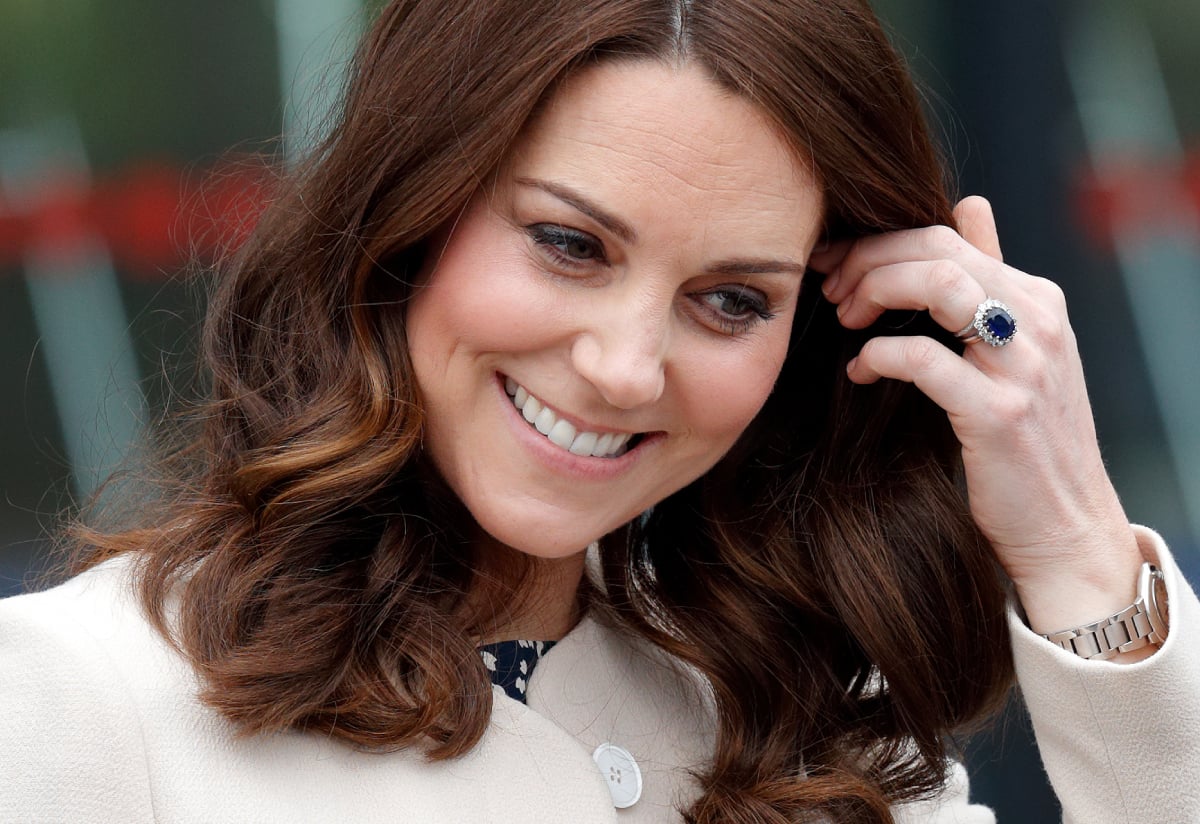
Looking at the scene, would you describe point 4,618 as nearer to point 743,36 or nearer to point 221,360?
point 221,360

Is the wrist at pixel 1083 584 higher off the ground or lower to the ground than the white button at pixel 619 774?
higher

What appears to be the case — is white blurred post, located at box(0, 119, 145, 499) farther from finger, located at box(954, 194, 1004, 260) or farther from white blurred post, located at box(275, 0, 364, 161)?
finger, located at box(954, 194, 1004, 260)

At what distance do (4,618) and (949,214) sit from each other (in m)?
1.56

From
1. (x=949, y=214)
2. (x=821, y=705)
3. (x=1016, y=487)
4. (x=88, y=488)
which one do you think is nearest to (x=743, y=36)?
(x=949, y=214)

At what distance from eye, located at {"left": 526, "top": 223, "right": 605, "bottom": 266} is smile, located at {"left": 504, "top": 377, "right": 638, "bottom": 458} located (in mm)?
194

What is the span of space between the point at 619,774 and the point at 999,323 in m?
0.90

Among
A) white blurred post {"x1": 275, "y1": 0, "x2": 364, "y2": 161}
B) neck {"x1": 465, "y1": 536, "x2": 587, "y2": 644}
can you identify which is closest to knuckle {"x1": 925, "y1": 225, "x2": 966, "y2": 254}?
neck {"x1": 465, "y1": 536, "x2": 587, "y2": 644}

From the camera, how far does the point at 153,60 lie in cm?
408

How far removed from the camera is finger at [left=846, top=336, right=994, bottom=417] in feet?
7.64

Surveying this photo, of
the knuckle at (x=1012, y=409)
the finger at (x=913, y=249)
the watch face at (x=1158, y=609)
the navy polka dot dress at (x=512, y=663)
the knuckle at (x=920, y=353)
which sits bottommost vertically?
the navy polka dot dress at (x=512, y=663)

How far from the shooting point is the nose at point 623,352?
1.97m

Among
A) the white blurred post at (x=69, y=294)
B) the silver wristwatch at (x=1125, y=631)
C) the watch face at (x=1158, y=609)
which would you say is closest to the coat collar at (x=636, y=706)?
the silver wristwatch at (x=1125, y=631)

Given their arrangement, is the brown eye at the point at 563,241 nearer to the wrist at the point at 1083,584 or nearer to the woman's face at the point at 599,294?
the woman's face at the point at 599,294

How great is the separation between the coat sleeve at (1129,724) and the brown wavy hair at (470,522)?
23 cm
